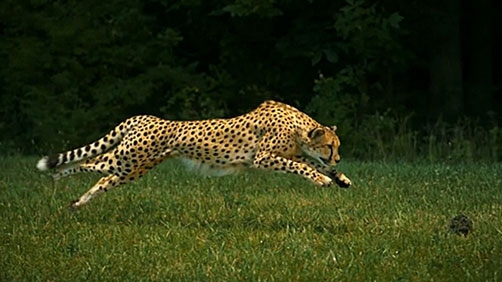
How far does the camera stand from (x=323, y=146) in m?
10.2

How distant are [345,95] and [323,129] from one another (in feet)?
30.9

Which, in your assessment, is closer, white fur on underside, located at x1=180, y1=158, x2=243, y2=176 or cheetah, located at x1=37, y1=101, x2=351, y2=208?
cheetah, located at x1=37, y1=101, x2=351, y2=208

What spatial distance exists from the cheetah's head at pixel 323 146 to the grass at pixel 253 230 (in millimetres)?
383

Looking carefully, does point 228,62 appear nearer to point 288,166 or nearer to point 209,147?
point 209,147

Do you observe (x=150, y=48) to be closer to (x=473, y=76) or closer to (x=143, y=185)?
(x=473, y=76)

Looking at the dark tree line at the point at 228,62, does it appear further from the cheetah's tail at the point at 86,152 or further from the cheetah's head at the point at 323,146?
the cheetah's head at the point at 323,146

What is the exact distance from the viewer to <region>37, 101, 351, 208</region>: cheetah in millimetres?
10266

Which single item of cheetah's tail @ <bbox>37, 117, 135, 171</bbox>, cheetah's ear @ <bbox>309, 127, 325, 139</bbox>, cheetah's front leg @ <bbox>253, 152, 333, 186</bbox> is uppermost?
cheetah's ear @ <bbox>309, 127, 325, 139</bbox>

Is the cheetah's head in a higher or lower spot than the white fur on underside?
higher

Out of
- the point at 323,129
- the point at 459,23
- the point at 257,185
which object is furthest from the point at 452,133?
the point at 323,129

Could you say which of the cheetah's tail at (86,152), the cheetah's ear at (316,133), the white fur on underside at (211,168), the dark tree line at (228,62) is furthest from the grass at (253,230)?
the dark tree line at (228,62)

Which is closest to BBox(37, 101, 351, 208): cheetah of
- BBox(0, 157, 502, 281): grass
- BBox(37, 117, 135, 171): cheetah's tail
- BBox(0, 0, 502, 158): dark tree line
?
BBox(37, 117, 135, 171): cheetah's tail

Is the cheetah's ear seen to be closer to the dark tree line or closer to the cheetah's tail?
the cheetah's tail

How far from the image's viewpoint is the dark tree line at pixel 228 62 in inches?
780
